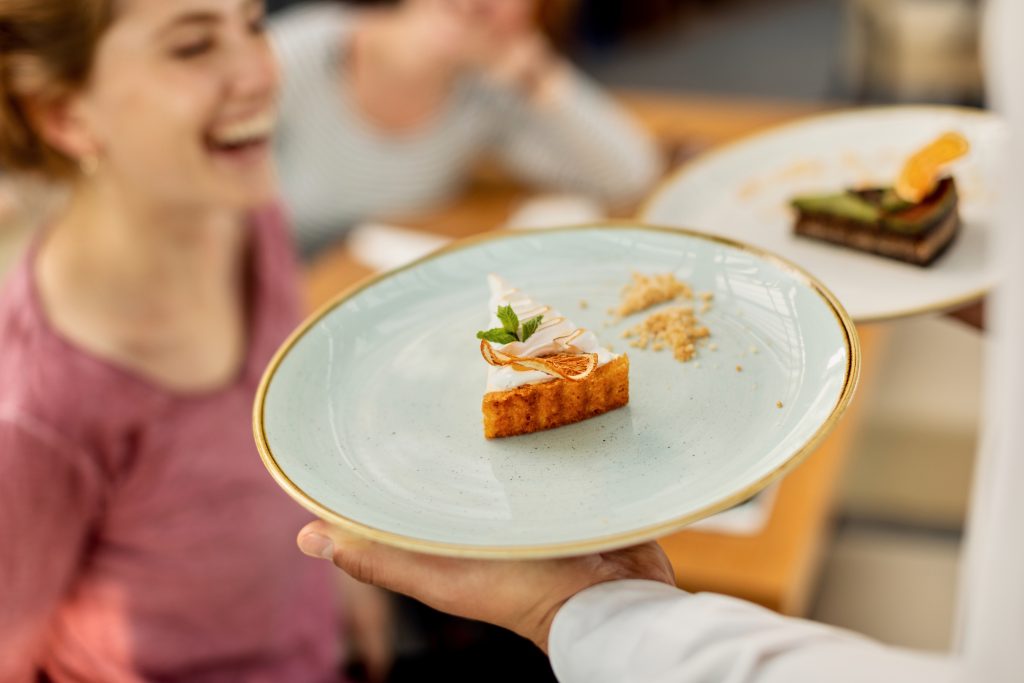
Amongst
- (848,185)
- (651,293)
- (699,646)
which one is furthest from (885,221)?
(699,646)

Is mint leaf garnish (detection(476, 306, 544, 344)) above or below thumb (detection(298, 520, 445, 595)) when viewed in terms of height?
above

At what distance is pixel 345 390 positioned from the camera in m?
0.93

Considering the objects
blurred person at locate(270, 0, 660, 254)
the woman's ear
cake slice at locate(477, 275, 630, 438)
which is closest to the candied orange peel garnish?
cake slice at locate(477, 275, 630, 438)

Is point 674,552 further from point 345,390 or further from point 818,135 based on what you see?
point 345,390

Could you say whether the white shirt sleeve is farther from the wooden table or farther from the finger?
the wooden table

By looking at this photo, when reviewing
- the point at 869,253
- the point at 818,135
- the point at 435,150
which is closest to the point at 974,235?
the point at 869,253

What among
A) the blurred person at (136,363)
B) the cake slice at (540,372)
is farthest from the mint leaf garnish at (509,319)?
the blurred person at (136,363)

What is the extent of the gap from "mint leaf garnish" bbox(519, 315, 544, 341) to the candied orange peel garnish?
0.02 meters

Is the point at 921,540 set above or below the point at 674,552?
below

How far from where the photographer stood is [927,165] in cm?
119

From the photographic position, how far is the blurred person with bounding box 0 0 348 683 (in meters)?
1.38

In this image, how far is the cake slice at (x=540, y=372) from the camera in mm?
902

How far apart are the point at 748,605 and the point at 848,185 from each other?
75 centimetres

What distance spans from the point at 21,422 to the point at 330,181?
1506mm
